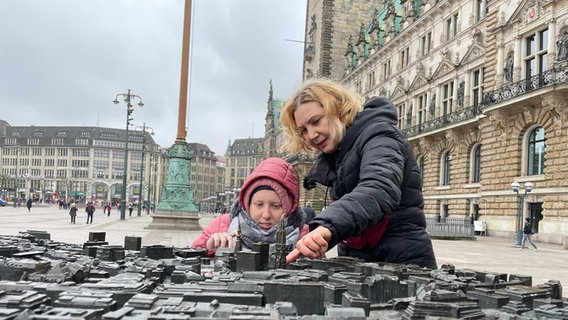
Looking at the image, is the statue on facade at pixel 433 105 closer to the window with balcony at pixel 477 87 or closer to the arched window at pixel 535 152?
the window with balcony at pixel 477 87

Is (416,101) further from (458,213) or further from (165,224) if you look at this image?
(165,224)

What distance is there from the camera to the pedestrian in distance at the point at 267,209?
3.41 m

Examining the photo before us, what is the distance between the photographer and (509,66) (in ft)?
86.9

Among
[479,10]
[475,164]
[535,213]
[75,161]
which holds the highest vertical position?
[479,10]

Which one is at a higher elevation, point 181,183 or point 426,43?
point 426,43

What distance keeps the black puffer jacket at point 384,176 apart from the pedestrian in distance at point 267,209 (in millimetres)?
341

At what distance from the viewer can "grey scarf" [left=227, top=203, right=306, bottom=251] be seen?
336 cm

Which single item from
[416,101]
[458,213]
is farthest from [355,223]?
[416,101]

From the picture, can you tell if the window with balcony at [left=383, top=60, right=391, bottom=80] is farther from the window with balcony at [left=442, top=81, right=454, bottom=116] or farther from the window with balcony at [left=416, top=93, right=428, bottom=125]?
the window with balcony at [left=442, top=81, right=454, bottom=116]

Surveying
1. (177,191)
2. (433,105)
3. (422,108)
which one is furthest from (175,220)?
(422,108)

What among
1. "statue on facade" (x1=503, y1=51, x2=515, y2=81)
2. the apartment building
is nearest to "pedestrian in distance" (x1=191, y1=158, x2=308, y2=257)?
"statue on facade" (x1=503, y1=51, x2=515, y2=81)

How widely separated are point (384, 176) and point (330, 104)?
1.96 ft

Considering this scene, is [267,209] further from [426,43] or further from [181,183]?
[426,43]

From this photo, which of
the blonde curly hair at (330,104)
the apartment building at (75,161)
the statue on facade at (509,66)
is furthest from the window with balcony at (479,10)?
the apartment building at (75,161)
